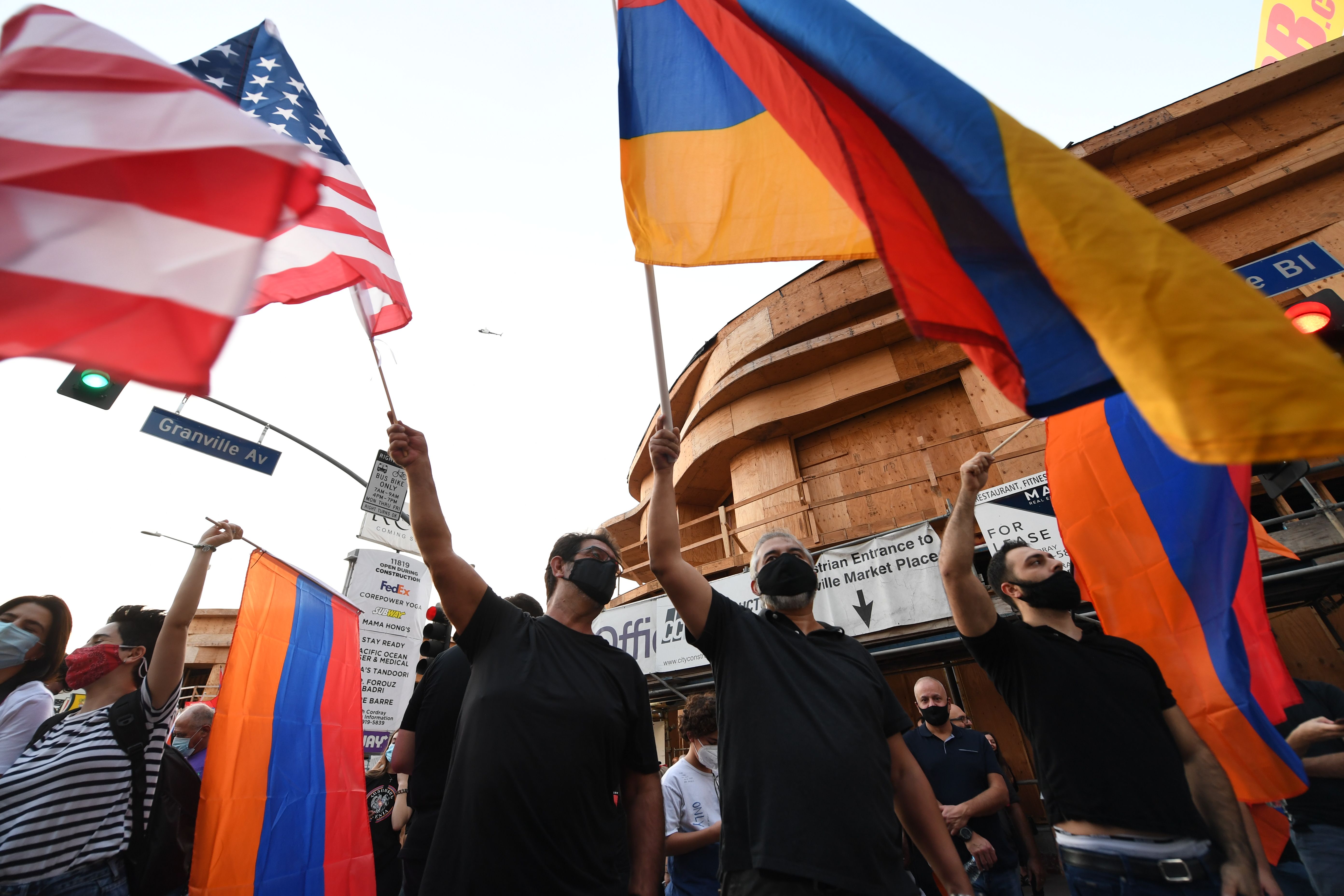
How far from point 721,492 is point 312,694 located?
45.5 ft

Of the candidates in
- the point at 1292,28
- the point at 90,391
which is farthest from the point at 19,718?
the point at 1292,28

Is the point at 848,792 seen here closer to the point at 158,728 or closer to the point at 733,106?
the point at 733,106

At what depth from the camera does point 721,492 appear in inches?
674

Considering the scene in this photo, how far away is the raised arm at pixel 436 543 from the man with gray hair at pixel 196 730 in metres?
3.76

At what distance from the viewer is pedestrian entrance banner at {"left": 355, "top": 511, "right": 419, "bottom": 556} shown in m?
7.41

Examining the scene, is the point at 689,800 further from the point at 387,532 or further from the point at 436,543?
the point at 387,532

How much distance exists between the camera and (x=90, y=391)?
5625 mm

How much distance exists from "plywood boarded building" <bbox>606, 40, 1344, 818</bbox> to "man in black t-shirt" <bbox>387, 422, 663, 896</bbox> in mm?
6057

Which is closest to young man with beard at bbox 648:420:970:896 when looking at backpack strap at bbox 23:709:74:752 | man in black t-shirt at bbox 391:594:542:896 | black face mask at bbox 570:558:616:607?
black face mask at bbox 570:558:616:607

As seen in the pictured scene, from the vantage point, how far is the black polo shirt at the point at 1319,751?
3.28 metres

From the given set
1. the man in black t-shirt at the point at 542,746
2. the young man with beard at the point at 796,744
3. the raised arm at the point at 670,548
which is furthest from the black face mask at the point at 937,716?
the raised arm at the point at 670,548

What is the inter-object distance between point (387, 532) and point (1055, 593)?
284 inches

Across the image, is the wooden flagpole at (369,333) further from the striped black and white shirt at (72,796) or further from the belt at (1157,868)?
the belt at (1157,868)

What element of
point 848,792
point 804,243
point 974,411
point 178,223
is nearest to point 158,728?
point 178,223
